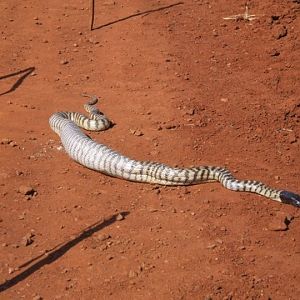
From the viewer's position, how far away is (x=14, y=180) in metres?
10.0

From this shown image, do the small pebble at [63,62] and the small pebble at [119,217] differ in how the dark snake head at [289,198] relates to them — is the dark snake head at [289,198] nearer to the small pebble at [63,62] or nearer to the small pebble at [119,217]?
the small pebble at [119,217]

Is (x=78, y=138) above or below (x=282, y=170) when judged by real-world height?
above

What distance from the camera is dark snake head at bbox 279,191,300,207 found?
9.52 m

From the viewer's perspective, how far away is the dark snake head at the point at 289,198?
31.2 ft

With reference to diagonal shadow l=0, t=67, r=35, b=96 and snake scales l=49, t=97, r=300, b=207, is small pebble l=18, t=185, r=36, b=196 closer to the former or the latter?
snake scales l=49, t=97, r=300, b=207

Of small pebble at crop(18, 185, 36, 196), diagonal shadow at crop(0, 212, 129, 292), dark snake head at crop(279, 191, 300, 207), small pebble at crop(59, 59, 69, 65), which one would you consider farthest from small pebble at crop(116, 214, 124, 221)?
small pebble at crop(59, 59, 69, 65)

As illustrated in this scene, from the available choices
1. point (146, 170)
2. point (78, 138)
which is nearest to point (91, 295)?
point (146, 170)

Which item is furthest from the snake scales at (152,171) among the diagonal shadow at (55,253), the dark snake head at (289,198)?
the diagonal shadow at (55,253)

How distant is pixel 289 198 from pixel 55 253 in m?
3.78

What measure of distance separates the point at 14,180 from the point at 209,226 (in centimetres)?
335

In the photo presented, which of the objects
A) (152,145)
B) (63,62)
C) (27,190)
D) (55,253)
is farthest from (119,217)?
(63,62)

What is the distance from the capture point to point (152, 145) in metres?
11.3

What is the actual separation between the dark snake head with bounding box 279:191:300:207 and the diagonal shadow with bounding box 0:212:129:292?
2522mm

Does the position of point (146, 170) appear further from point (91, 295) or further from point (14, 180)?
point (91, 295)
